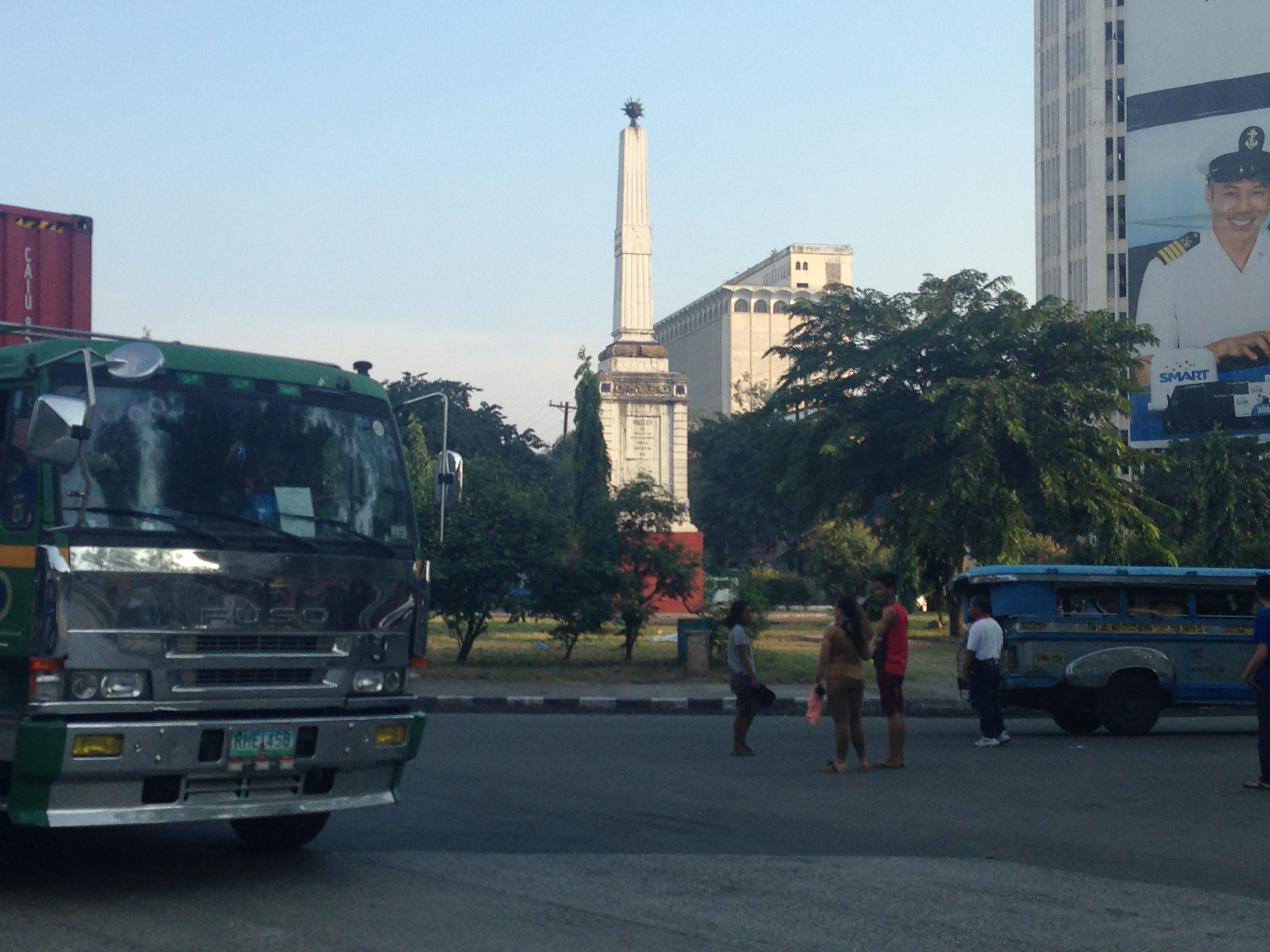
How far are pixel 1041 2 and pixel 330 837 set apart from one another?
98.3 metres

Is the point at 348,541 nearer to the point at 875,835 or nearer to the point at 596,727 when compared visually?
the point at 875,835

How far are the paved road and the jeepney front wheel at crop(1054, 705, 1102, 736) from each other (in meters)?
3.84

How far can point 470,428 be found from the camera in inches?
2808

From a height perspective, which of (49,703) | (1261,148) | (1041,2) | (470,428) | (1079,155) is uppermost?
(1041,2)

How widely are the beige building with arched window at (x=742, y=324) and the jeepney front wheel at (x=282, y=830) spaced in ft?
422

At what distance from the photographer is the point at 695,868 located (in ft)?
26.1

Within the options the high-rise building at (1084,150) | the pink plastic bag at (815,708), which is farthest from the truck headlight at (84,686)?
the high-rise building at (1084,150)

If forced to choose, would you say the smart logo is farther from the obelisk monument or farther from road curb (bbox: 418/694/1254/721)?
road curb (bbox: 418/694/1254/721)

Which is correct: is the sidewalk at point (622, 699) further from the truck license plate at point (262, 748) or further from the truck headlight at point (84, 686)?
the truck headlight at point (84, 686)

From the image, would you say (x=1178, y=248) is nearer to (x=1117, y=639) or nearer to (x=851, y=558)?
(x=851, y=558)

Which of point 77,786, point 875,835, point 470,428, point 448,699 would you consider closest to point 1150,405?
point 470,428

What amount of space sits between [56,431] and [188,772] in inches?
66.2

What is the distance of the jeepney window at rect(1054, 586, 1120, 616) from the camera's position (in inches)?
651

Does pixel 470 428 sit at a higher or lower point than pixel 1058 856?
higher
